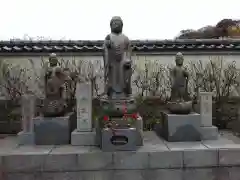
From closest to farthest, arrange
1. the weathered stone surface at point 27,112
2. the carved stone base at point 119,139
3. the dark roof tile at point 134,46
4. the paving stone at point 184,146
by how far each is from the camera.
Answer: the carved stone base at point 119,139 → the paving stone at point 184,146 → the weathered stone surface at point 27,112 → the dark roof tile at point 134,46

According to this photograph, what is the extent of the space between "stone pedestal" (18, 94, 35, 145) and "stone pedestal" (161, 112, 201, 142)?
10.4 feet

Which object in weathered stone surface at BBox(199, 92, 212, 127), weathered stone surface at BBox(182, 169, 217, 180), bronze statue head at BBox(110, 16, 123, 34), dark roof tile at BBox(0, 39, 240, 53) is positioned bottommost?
weathered stone surface at BBox(182, 169, 217, 180)

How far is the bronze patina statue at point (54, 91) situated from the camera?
7.62m

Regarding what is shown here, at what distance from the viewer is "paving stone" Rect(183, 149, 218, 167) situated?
21.2ft

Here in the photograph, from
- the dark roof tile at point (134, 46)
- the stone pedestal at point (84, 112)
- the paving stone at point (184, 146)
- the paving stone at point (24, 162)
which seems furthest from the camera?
the dark roof tile at point (134, 46)

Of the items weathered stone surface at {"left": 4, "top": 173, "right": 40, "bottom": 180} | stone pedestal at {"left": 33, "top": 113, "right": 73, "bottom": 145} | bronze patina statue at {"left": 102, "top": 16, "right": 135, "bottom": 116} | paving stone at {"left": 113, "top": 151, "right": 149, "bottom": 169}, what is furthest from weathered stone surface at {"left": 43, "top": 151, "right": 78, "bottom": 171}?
bronze patina statue at {"left": 102, "top": 16, "right": 135, "bottom": 116}

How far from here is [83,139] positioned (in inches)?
290

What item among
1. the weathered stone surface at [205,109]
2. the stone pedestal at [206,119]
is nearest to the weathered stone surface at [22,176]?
the stone pedestal at [206,119]

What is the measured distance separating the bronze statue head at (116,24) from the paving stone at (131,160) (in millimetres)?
2764

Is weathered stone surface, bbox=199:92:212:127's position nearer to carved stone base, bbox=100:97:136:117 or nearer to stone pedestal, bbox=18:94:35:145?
carved stone base, bbox=100:97:136:117

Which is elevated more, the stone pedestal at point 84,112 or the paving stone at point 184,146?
the stone pedestal at point 84,112

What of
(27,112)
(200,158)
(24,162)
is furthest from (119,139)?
(27,112)

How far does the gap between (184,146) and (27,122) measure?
3596 millimetres

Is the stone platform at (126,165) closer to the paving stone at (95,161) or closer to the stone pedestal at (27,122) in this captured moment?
the paving stone at (95,161)
